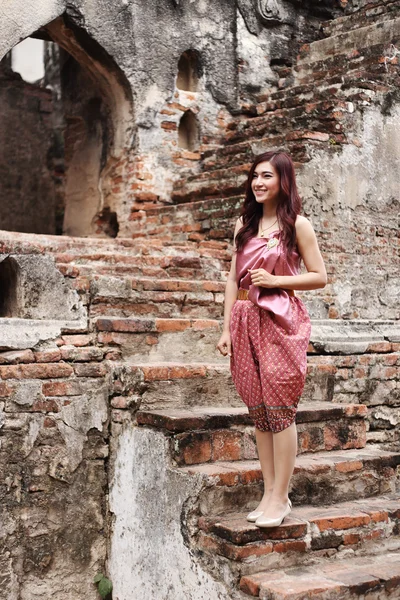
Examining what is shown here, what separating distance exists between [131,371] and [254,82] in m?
4.99

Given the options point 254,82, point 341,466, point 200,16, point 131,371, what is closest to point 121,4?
point 200,16

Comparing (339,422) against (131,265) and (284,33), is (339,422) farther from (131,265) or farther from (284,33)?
(284,33)

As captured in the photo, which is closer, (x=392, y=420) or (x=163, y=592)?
(x=163, y=592)

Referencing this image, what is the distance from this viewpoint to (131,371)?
164 inches

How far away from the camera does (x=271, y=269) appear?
3432mm

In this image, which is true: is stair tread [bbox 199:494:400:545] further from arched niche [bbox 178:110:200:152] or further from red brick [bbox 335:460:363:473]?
arched niche [bbox 178:110:200:152]

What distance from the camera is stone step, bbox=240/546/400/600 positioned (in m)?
3.12

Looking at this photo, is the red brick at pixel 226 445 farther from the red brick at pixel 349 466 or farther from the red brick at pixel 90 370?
the red brick at pixel 90 370

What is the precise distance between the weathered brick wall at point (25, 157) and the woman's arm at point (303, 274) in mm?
8450

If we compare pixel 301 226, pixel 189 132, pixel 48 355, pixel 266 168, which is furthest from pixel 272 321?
pixel 189 132

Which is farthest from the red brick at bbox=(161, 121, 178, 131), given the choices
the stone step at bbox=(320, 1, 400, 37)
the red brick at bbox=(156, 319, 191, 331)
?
the red brick at bbox=(156, 319, 191, 331)

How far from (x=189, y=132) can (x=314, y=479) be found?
16.3ft

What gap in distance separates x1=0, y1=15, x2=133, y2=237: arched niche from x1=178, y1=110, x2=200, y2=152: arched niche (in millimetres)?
619

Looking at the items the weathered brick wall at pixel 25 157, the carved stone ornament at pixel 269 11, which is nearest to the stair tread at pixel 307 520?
the carved stone ornament at pixel 269 11
